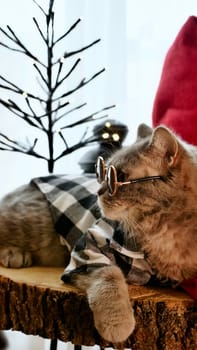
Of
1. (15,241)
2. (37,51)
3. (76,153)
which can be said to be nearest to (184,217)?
(15,241)

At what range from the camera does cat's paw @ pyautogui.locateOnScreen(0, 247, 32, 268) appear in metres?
0.99

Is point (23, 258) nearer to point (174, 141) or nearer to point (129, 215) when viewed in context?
point (129, 215)

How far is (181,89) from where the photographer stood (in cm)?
109

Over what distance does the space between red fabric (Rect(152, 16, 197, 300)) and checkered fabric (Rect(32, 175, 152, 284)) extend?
0.21m

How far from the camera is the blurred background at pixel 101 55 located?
1.54 metres

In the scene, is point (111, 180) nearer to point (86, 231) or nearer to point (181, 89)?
point (86, 231)

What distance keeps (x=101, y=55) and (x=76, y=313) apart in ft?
3.09

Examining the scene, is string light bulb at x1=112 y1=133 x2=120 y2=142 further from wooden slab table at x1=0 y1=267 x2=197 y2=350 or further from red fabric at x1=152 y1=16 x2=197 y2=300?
wooden slab table at x1=0 y1=267 x2=197 y2=350

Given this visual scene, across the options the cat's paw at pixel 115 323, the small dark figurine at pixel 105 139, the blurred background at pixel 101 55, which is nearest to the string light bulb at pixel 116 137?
the small dark figurine at pixel 105 139

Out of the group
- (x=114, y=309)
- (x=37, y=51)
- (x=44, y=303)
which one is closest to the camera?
(x=114, y=309)

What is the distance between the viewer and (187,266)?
0.82 meters

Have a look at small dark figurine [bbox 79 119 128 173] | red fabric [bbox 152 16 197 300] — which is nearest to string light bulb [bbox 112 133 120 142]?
small dark figurine [bbox 79 119 128 173]

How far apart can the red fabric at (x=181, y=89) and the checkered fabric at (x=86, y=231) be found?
0.21 meters

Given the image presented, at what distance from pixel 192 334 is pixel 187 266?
0.35ft
